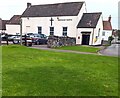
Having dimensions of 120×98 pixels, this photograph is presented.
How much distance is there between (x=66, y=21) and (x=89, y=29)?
486cm

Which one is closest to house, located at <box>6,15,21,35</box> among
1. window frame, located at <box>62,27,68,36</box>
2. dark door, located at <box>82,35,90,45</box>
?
window frame, located at <box>62,27,68,36</box>

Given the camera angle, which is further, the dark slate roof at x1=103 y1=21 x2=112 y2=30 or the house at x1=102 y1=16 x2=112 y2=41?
the dark slate roof at x1=103 y1=21 x2=112 y2=30

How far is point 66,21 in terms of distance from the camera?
1665 inches

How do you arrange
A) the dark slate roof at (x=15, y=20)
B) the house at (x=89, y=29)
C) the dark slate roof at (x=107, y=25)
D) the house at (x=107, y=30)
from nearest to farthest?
the house at (x=89, y=29) → the dark slate roof at (x=15, y=20) → the house at (x=107, y=30) → the dark slate roof at (x=107, y=25)

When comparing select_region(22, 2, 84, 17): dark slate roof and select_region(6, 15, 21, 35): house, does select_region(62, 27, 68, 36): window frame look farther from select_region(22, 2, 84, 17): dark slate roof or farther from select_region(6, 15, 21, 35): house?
select_region(6, 15, 21, 35): house

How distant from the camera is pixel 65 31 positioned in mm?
42906

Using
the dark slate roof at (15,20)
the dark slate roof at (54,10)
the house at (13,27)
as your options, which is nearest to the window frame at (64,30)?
the dark slate roof at (54,10)

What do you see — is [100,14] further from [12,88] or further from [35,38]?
[12,88]

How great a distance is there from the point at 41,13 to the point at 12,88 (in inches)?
1578

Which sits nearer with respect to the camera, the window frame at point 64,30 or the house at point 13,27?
the window frame at point 64,30

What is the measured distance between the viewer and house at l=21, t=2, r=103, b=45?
41.2 metres

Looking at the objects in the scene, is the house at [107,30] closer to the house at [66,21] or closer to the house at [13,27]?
the house at [66,21]

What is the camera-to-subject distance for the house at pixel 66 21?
135ft

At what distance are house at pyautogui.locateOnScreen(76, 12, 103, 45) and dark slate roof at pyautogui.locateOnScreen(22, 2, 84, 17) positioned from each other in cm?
252
